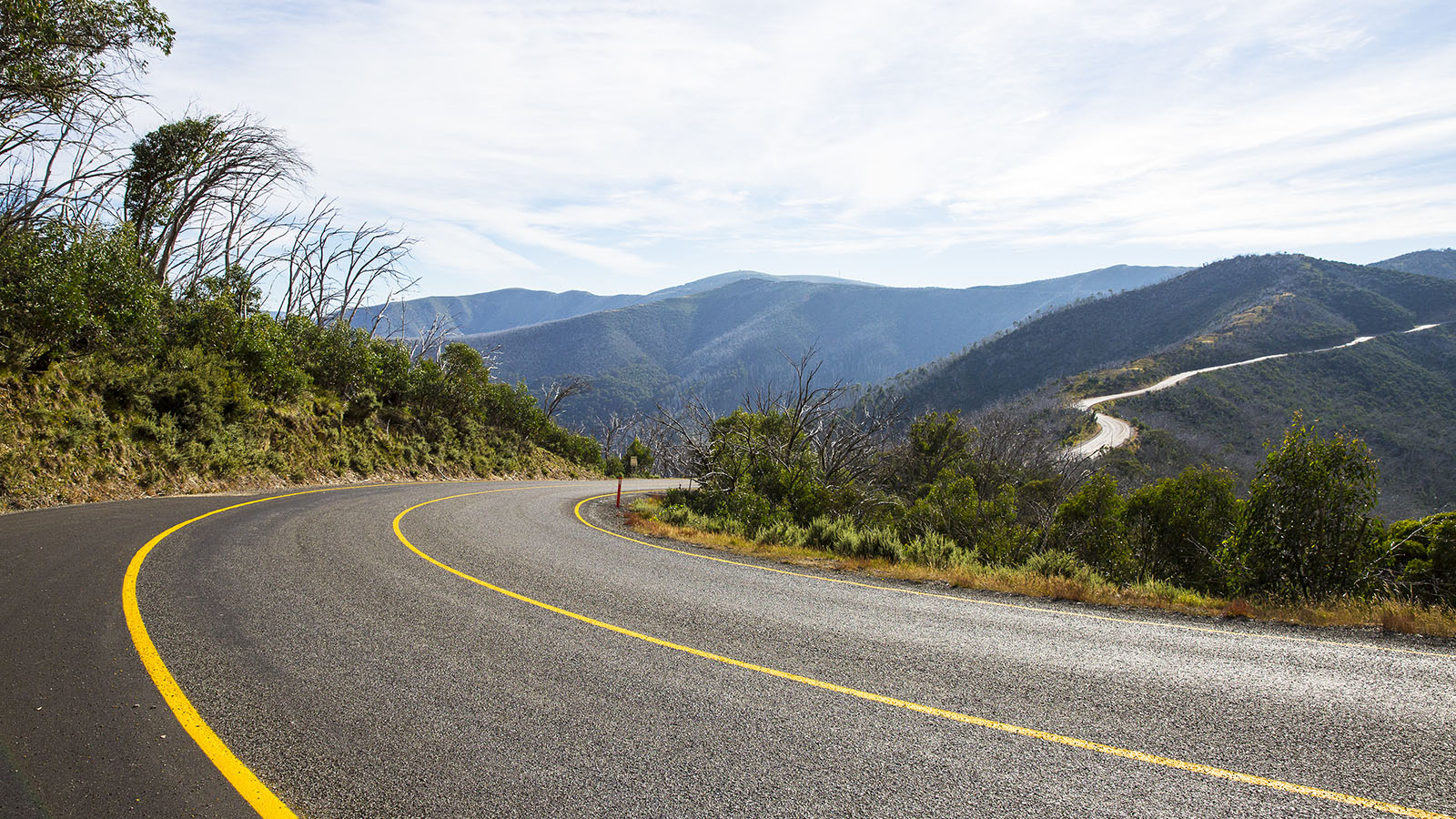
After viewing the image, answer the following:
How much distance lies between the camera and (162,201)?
77.9ft

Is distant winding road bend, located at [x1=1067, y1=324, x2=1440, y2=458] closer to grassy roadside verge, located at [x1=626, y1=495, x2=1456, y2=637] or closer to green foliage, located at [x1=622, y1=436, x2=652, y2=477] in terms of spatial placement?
green foliage, located at [x1=622, y1=436, x2=652, y2=477]

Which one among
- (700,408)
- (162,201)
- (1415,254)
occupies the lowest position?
(700,408)

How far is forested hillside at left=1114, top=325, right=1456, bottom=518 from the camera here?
141 ft

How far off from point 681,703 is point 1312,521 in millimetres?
7519

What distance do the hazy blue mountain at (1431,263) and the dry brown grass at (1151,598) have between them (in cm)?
20565

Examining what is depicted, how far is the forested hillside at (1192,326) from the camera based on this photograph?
75.6 metres

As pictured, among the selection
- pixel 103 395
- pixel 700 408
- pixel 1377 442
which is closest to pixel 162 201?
pixel 103 395

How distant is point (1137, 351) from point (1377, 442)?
173ft

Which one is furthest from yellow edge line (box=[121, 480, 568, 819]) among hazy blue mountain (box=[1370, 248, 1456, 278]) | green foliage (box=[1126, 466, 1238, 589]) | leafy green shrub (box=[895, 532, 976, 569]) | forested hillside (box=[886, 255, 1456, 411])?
hazy blue mountain (box=[1370, 248, 1456, 278])

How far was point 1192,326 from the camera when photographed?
9781 cm

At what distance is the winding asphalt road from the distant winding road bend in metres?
38.4

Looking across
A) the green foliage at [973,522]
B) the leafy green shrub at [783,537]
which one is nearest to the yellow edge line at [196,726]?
the leafy green shrub at [783,537]

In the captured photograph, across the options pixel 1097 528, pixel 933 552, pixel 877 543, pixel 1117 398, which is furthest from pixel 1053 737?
pixel 1117 398

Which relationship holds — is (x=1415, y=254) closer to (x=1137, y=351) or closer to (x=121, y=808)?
(x=1137, y=351)
